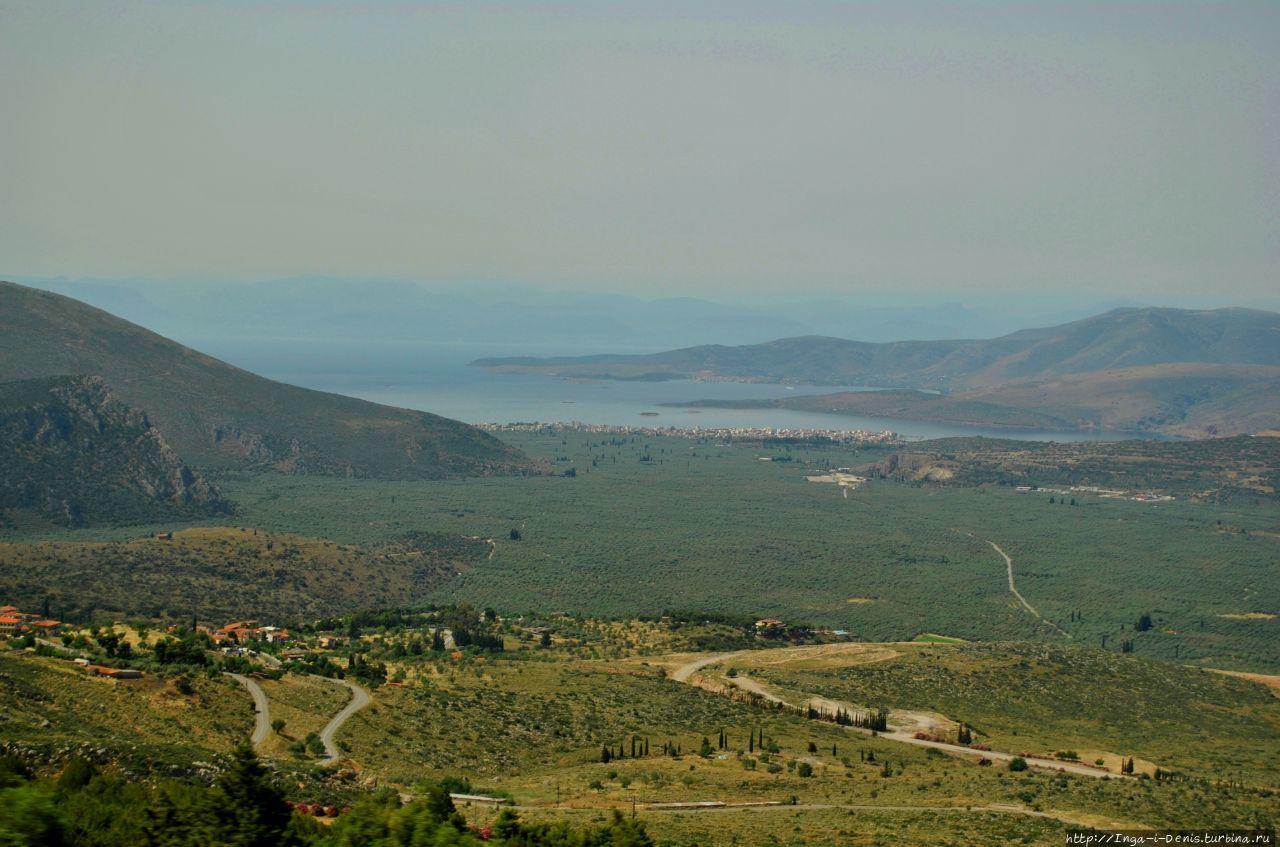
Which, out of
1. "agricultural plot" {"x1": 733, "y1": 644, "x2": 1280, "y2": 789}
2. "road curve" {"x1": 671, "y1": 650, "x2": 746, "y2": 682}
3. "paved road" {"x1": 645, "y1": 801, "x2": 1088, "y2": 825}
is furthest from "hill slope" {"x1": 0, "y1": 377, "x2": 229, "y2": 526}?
"paved road" {"x1": 645, "y1": 801, "x2": 1088, "y2": 825}

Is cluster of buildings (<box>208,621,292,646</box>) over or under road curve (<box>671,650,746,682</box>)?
over

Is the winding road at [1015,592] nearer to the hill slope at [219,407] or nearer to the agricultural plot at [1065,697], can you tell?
the agricultural plot at [1065,697]

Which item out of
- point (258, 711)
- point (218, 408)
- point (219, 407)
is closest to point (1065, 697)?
point (258, 711)

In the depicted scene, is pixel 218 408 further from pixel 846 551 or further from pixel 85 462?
pixel 846 551

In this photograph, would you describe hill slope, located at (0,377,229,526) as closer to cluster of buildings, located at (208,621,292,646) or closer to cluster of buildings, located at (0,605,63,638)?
cluster of buildings, located at (0,605,63,638)

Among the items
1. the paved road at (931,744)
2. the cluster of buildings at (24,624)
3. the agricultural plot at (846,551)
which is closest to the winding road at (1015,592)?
the agricultural plot at (846,551)
